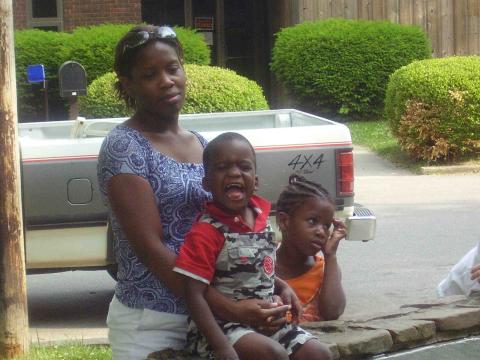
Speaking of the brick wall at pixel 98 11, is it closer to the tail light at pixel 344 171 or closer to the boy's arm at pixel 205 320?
the tail light at pixel 344 171

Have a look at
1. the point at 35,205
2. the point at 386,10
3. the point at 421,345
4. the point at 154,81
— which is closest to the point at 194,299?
the point at 154,81

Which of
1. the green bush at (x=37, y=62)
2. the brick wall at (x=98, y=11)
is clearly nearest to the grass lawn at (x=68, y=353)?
the green bush at (x=37, y=62)

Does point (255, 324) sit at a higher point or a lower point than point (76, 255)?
higher

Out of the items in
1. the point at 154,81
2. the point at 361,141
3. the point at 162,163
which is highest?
the point at 154,81

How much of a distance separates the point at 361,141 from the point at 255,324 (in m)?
14.0

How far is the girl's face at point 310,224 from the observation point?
3848mm

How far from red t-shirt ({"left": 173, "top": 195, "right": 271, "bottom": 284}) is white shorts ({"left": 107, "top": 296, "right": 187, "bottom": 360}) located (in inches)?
8.0

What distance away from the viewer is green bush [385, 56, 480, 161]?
14.3 metres

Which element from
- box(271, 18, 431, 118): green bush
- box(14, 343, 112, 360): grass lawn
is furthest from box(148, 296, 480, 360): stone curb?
box(271, 18, 431, 118): green bush

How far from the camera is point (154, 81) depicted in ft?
10.4

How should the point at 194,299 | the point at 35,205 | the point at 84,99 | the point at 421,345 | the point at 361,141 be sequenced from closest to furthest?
the point at 194,299 → the point at 421,345 → the point at 35,205 → the point at 84,99 → the point at 361,141

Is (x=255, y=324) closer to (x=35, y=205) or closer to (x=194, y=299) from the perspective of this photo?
(x=194, y=299)

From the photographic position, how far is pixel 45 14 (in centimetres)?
2014

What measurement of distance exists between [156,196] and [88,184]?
3.77 meters
